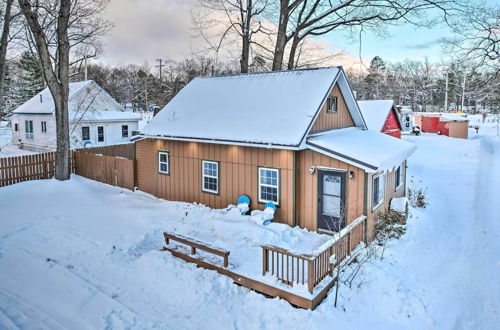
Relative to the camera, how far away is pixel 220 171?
1267cm

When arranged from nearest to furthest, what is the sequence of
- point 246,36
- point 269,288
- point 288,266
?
point 269,288 → point 288,266 → point 246,36

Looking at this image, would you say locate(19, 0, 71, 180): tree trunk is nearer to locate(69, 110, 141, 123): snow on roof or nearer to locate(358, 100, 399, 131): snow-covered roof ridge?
locate(69, 110, 141, 123): snow on roof

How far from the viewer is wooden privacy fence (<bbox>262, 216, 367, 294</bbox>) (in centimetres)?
713

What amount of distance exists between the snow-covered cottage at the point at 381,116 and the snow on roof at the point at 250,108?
829 cm

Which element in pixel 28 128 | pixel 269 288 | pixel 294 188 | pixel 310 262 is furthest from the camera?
pixel 28 128

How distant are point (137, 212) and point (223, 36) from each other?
13685 millimetres

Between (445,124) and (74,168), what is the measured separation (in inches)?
1529

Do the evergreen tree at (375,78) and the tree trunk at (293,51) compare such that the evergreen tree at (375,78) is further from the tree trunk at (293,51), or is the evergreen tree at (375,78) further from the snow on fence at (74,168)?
the snow on fence at (74,168)

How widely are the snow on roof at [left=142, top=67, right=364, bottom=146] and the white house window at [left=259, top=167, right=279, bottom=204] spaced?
1.06 m

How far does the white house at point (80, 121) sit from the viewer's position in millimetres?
26359

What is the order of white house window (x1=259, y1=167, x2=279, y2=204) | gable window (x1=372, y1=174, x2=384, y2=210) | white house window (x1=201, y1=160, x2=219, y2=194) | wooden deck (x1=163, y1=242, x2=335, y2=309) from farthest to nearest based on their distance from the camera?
white house window (x1=201, y1=160, x2=219, y2=194) < white house window (x1=259, y1=167, x2=279, y2=204) < gable window (x1=372, y1=174, x2=384, y2=210) < wooden deck (x1=163, y1=242, x2=335, y2=309)

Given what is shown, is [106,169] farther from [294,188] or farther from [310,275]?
[310,275]

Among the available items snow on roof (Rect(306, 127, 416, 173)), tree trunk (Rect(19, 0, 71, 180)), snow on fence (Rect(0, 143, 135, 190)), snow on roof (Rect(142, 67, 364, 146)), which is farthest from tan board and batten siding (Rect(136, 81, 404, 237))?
tree trunk (Rect(19, 0, 71, 180))

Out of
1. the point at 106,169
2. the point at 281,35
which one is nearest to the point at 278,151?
the point at 106,169
